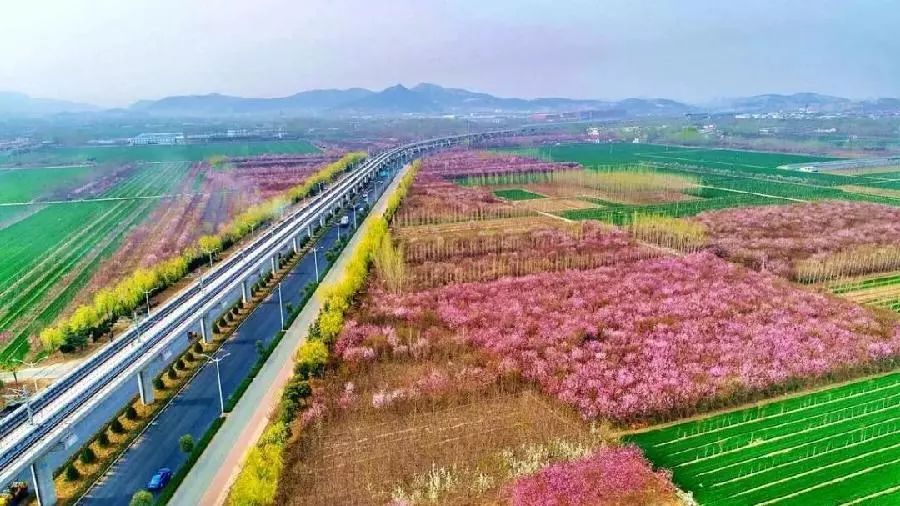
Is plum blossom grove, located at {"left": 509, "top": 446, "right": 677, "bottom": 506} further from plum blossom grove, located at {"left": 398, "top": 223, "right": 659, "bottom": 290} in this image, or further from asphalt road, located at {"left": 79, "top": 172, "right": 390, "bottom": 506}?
plum blossom grove, located at {"left": 398, "top": 223, "right": 659, "bottom": 290}

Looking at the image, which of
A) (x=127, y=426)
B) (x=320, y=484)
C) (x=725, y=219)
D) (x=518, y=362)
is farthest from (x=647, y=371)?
(x=725, y=219)

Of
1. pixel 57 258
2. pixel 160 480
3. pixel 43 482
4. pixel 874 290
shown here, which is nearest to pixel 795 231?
pixel 874 290

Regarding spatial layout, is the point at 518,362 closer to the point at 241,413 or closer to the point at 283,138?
the point at 241,413

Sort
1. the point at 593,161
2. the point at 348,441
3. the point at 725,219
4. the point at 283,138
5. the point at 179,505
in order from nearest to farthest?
the point at 179,505, the point at 348,441, the point at 725,219, the point at 593,161, the point at 283,138

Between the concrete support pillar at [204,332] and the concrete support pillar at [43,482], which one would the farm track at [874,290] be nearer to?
the concrete support pillar at [204,332]

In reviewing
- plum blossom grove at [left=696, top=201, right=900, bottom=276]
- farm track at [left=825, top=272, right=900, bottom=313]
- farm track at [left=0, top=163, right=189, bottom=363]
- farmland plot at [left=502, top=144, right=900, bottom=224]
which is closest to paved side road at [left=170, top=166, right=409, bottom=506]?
farm track at [left=0, top=163, right=189, bottom=363]

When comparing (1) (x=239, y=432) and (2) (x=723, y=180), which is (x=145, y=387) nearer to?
(1) (x=239, y=432)
